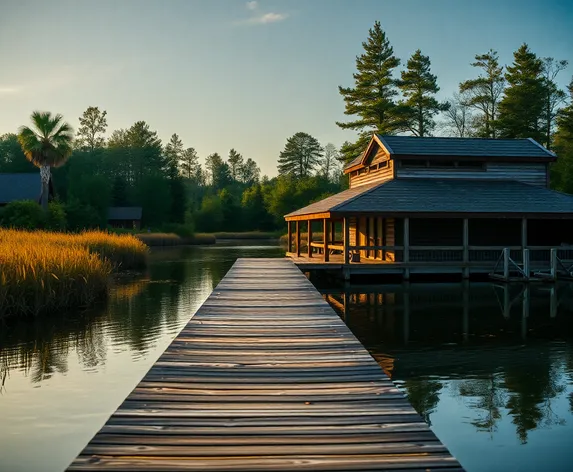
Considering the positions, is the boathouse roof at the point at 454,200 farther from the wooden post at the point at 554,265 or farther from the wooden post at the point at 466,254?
the wooden post at the point at 554,265

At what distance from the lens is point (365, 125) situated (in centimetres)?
5556

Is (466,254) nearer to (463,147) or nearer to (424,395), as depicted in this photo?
(463,147)

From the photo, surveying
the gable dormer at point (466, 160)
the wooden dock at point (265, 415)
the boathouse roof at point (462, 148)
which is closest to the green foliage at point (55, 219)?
the boathouse roof at point (462, 148)

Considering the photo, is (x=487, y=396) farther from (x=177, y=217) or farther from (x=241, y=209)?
(x=241, y=209)

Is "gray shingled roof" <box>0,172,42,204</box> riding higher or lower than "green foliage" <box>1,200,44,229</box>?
higher

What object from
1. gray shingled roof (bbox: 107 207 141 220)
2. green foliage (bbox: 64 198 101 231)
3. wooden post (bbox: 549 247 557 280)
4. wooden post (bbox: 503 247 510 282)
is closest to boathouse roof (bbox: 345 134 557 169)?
wooden post (bbox: 503 247 510 282)

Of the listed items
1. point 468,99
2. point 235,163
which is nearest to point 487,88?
point 468,99

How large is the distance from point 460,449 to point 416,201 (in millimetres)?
18025

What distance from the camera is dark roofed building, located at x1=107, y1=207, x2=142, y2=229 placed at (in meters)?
66.8

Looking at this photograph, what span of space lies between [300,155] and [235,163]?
105 ft

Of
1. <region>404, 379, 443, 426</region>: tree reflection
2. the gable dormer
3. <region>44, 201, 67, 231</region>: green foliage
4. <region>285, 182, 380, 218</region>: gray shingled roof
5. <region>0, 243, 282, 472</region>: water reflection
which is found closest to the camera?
<region>0, 243, 282, 472</region>: water reflection

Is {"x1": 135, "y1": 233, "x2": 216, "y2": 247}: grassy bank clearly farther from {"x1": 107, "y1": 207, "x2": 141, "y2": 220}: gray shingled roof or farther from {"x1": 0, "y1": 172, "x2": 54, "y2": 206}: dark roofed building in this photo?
{"x1": 107, "y1": 207, "x2": 141, "y2": 220}: gray shingled roof

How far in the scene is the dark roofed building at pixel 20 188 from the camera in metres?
48.1

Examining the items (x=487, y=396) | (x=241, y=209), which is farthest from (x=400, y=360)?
(x=241, y=209)
